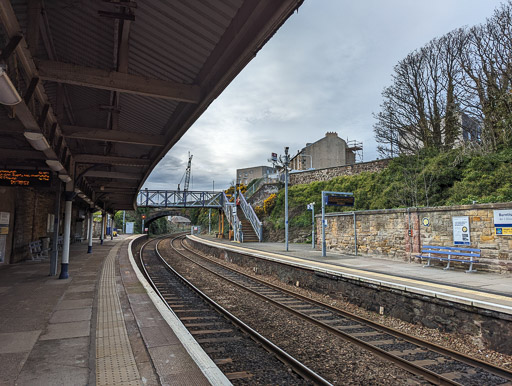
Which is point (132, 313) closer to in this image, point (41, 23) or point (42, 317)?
point (42, 317)

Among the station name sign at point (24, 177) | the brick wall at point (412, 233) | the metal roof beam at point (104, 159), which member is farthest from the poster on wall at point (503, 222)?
the station name sign at point (24, 177)

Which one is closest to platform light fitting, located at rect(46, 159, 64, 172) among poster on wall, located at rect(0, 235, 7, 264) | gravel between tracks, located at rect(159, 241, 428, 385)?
gravel between tracks, located at rect(159, 241, 428, 385)

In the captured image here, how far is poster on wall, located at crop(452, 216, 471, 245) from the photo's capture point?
10.0m

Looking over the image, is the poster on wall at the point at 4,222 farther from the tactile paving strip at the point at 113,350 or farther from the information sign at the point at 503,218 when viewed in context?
the information sign at the point at 503,218

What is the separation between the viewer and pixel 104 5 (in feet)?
13.0

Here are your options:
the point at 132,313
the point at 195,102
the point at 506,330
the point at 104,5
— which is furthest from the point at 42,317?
the point at 506,330

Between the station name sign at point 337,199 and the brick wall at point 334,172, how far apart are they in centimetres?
931

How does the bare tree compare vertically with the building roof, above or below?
above

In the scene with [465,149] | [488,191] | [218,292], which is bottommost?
[218,292]

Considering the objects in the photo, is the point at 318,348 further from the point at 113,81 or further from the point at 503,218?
the point at 503,218

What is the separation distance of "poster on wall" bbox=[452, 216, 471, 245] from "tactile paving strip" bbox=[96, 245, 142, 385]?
1002 cm

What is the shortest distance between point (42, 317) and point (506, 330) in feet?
26.7

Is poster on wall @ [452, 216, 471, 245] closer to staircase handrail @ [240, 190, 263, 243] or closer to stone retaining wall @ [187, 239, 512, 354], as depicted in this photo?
stone retaining wall @ [187, 239, 512, 354]

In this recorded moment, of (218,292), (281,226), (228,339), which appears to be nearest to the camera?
(228,339)
